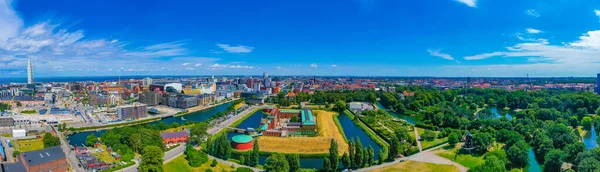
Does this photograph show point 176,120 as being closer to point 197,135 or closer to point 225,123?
point 225,123

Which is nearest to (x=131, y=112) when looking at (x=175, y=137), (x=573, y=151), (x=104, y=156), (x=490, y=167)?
(x=175, y=137)

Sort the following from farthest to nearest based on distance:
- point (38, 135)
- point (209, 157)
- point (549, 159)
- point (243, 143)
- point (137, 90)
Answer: point (137, 90)
point (38, 135)
point (243, 143)
point (209, 157)
point (549, 159)

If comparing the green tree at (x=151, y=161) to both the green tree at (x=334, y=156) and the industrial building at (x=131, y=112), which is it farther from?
the industrial building at (x=131, y=112)

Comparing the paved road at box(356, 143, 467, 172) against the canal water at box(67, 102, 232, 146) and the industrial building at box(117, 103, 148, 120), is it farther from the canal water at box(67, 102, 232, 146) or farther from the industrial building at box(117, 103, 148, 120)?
the industrial building at box(117, 103, 148, 120)

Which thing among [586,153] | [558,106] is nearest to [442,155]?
[586,153]

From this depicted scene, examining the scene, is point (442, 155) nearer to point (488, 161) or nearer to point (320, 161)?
point (488, 161)

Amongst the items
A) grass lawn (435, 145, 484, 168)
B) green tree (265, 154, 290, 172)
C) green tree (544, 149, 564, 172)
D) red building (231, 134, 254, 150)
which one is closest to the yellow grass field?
red building (231, 134, 254, 150)
